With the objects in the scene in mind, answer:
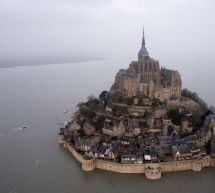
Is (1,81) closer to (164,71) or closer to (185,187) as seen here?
(164,71)

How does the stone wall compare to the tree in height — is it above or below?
below

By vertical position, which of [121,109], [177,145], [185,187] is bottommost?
[185,187]

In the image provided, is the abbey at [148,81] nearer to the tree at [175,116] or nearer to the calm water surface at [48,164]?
the tree at [175,116]

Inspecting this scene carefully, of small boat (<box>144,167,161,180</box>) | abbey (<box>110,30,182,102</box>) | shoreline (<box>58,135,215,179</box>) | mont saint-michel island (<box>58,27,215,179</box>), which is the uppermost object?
abbey (<box>110,30,182,102</box>)

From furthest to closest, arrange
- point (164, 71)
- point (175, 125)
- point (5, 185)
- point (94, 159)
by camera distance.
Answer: point (164, 71) < point (175, 125) < point (94, 159) < point (5, 185)

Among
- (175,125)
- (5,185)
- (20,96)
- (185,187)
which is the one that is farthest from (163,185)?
(20,96)

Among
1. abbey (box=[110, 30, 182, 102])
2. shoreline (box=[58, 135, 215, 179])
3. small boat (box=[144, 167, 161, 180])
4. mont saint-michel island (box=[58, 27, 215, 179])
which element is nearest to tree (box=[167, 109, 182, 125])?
mont saint-michel island (box=[58, 27, 215, 179])

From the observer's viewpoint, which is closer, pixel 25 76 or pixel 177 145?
pixel 177 145

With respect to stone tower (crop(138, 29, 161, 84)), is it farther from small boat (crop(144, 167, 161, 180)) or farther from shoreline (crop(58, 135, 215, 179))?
small boat (crop(144, 167, 161, 180))

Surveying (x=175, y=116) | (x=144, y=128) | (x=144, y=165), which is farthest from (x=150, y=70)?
(x=144, y=165)
